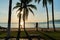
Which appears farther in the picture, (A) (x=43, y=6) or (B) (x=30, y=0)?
(A) (x=43, y=6)

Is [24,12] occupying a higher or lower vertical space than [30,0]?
lower

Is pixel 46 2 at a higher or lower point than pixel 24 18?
higher

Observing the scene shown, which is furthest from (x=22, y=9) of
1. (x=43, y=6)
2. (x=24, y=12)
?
(x=43, y=6)

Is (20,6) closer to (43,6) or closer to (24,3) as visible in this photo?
(24,3)

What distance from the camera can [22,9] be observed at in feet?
116

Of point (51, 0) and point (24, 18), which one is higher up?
point (51, 0)

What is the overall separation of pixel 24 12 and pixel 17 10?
141 cm

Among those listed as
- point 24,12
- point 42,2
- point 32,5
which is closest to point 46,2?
point 42,2

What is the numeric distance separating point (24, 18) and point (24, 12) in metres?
1.19

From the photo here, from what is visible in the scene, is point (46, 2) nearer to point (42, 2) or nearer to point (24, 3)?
point (42, 2)

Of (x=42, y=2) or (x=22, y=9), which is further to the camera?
(x=42, y=2)

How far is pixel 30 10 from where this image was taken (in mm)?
35875

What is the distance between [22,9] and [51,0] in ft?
20.2

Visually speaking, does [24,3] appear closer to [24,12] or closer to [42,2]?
[24,12]
